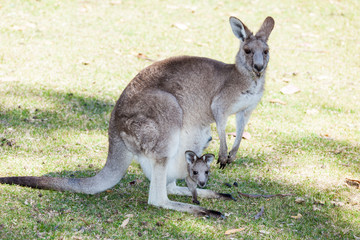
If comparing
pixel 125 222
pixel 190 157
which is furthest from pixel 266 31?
pixel 125 222

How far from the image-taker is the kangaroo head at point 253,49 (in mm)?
4023

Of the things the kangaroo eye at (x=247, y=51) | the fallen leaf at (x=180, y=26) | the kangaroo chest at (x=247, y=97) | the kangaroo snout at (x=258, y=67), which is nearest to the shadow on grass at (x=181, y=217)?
the kangaroo chest at (x=247, y=97)

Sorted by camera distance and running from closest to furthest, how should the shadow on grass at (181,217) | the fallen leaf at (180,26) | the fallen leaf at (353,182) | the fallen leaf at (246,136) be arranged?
1. the shadow on grass at (181,217)
2. the fallen leaf at (353,182)
3. the fallen leaf at (246,136)
4. the fallen leaf at (180,26)

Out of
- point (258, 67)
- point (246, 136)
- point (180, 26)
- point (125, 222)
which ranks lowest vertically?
point (125, 222)

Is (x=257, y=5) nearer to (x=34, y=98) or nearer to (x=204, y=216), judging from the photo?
(x=34, y=98)

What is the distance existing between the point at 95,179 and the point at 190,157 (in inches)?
30.7

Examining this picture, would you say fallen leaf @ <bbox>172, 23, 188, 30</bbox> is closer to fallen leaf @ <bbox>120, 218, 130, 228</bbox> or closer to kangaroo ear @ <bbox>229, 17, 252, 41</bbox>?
kangaroo ear @ <bbox>229, 17, 252, 41</bbox>

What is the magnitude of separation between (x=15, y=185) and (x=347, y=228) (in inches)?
101

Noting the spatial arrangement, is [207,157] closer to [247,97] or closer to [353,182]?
[247,97]

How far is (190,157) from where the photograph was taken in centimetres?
391

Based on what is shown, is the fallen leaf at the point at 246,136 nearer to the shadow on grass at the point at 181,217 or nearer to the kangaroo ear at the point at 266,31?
the shadow on grass at the point at 181,217

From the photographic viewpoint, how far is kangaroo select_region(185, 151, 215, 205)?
3.86 m

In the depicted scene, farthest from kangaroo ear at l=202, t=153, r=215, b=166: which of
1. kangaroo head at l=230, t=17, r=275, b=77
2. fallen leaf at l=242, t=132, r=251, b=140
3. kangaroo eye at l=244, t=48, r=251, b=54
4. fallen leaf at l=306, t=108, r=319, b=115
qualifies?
fallen leaf at l=306, t=108, r=319, b=115

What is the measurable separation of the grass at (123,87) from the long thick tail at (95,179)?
9 centimetres
